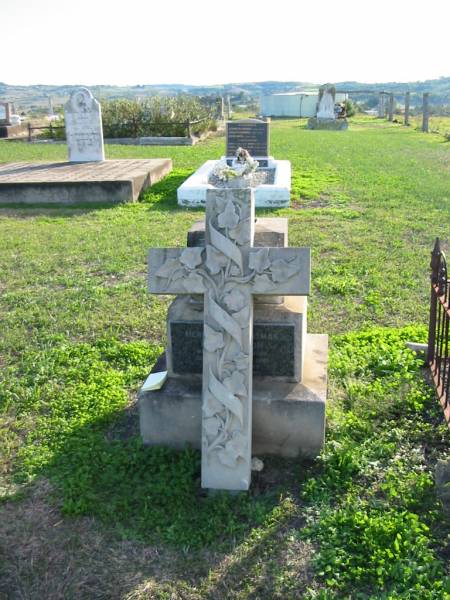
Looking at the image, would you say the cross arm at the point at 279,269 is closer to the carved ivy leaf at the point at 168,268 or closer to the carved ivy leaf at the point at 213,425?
the carved ivy leaf at the point at 168,268

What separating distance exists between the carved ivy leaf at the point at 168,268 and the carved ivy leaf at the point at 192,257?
42 mm

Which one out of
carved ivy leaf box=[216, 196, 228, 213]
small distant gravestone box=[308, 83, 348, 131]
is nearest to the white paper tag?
carved ivy leaf box=[216, 196, 228, 213]

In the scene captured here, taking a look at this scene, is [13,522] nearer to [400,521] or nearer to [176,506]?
[176,506]

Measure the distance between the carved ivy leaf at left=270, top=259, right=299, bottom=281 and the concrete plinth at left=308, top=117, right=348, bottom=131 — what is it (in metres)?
27.7

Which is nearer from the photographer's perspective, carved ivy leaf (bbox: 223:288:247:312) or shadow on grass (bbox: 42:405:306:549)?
shadow on grass (bbox: 42:405:306:549)

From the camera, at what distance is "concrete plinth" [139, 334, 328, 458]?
3336 mm

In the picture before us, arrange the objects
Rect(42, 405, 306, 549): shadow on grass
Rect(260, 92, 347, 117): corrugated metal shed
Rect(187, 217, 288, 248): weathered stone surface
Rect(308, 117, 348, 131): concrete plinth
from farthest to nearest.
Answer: Rect(260, 92, 347, 117): corrugated metal shed
Rect(308, 117, 348, 131): concrete plinth
Rect(187, 217, 288, 248): weathered stone surface
Rect(42, 405, 306, 549): shadow on grass

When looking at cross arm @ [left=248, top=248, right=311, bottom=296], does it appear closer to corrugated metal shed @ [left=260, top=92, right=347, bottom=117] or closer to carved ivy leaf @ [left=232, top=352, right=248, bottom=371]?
carved ivy leaf @ [left=232, top=352, right=248, bottom=371]

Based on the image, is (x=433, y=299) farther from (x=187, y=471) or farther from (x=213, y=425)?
(x=187, y=471)

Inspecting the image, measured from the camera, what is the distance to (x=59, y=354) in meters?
4.65

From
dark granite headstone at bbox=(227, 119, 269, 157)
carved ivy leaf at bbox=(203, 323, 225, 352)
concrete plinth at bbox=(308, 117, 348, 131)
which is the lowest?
carved ivy leaf at bbox=(203, 323, 225, 352)

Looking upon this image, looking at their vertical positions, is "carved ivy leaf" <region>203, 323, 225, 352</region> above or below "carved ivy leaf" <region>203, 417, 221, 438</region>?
above

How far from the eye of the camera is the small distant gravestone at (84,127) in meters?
14.2

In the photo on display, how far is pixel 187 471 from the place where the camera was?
3.23 m
